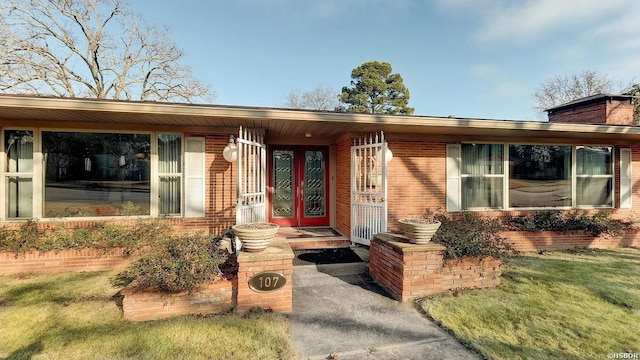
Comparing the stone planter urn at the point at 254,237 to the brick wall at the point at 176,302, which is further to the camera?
the stone planter urn at the point at 254,237

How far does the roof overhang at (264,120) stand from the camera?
13.5 feet

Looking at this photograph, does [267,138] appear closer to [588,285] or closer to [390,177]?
[390,177]

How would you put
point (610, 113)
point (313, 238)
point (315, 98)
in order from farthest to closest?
point (315, 98) → point (610, 113) → point (313, 238)

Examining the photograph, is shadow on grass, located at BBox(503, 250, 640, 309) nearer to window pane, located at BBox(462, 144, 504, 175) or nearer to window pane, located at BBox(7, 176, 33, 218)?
window pane, located at BBox(462, 144, 504, 175)

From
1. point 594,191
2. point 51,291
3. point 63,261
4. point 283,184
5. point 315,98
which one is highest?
point 315,98

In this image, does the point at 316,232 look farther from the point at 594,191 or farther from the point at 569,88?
the point at 569,88

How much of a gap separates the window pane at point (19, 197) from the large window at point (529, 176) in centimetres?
850

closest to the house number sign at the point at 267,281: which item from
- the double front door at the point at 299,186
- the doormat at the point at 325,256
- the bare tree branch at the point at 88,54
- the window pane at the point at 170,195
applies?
the doormat at the point at 325,256

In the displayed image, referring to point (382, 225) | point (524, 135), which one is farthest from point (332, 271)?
point (524, 135)

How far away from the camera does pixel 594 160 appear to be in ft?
23.4

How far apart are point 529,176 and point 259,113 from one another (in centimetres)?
672

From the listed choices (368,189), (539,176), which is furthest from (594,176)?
(368,189)

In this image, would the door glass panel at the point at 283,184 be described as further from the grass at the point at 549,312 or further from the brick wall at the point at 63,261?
the grass at the point at 549,312

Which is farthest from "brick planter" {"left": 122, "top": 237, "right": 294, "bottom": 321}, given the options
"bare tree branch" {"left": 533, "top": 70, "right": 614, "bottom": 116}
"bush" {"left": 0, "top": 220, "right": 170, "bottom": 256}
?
"bare tree branch" {"left": 533, "top": 70, "right": 614, "bottom": 116}
